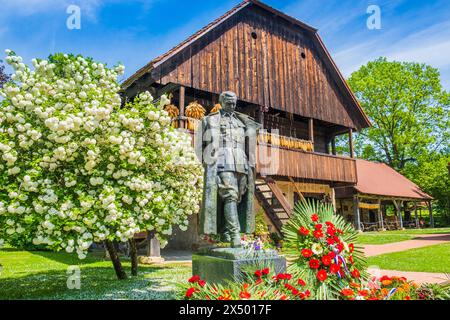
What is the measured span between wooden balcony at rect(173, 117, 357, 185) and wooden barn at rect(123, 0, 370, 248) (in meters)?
0.04

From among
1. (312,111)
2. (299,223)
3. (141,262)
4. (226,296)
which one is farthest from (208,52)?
(226,296)

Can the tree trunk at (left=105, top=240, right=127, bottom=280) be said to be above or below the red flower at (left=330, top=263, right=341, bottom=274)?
below

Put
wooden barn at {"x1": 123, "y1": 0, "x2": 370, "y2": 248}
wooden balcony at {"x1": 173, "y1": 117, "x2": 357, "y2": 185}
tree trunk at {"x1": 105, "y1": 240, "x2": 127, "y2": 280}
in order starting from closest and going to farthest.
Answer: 1. tree trunk at {"x1": 105, "y1": 240, "x2": 127, "y2": 280}
2. wooden barn at {"x1": 123, "y1": 0, "x2": 370, "y2": 248}
3. wooden balcony at {"x1": 173, "y1": 117, "x2": 357, "y2": 185}

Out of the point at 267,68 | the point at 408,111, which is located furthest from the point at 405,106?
the point at 267,68

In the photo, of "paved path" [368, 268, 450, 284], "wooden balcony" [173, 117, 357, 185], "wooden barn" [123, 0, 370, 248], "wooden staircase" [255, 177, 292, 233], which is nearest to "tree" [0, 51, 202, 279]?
"paved path" [368, 268, 450, 284]

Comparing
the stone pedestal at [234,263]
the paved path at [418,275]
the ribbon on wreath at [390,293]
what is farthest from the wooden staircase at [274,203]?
the ribbon on wreath at [390,293]

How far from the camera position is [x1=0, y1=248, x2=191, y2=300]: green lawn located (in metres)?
6.40

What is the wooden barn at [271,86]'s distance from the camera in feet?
42.5

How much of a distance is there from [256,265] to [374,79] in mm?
36517

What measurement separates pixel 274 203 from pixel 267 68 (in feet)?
19.1

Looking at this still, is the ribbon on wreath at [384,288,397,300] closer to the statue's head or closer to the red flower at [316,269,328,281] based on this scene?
the red flower at [316,269,328,281]

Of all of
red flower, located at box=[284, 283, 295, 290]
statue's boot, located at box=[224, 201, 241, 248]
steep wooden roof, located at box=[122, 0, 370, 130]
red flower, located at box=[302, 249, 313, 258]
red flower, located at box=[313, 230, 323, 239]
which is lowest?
red flower, located at box=[284, 283, 295, 290]

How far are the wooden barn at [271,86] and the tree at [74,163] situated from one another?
17.8ft

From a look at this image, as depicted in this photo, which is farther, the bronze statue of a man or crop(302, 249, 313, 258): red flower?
the bronze statue of a man
